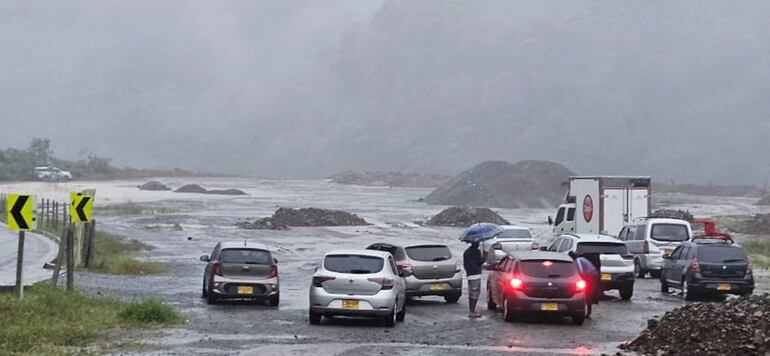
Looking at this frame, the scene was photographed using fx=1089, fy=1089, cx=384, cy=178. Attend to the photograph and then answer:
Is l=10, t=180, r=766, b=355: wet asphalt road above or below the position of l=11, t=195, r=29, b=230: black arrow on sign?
below

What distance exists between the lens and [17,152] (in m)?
176

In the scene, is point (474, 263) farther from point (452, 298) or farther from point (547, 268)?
point (452, 298)

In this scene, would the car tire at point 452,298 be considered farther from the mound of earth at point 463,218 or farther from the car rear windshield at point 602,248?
the mound of earth at point 463,218

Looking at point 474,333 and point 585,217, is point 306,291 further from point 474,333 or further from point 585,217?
point 585,217

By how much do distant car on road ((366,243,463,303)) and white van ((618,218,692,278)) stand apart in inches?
423

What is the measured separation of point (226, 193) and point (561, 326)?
116603 millimetres

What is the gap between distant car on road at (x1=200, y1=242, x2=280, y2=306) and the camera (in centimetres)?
2491

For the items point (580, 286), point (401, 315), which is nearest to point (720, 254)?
point (580, 286)

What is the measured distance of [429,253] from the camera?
2686 cm

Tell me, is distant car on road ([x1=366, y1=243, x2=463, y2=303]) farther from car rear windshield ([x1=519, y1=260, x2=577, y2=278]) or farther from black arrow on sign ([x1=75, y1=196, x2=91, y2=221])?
black arrow on sign ([x1=75, y1=196, x2=91, y2=221])

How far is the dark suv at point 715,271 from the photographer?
90.2ft

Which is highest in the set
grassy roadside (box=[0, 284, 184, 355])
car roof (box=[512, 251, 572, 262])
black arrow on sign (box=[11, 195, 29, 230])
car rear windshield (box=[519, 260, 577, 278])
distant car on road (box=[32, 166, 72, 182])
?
distant car on road (box=[32, 166, 72, 182])

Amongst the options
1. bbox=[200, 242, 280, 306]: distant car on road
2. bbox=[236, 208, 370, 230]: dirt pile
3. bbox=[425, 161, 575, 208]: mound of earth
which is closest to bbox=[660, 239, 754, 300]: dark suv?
bbox=[200, 242, 280, 306]: distant car on road

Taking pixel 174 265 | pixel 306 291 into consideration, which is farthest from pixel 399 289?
pixel 174 265
